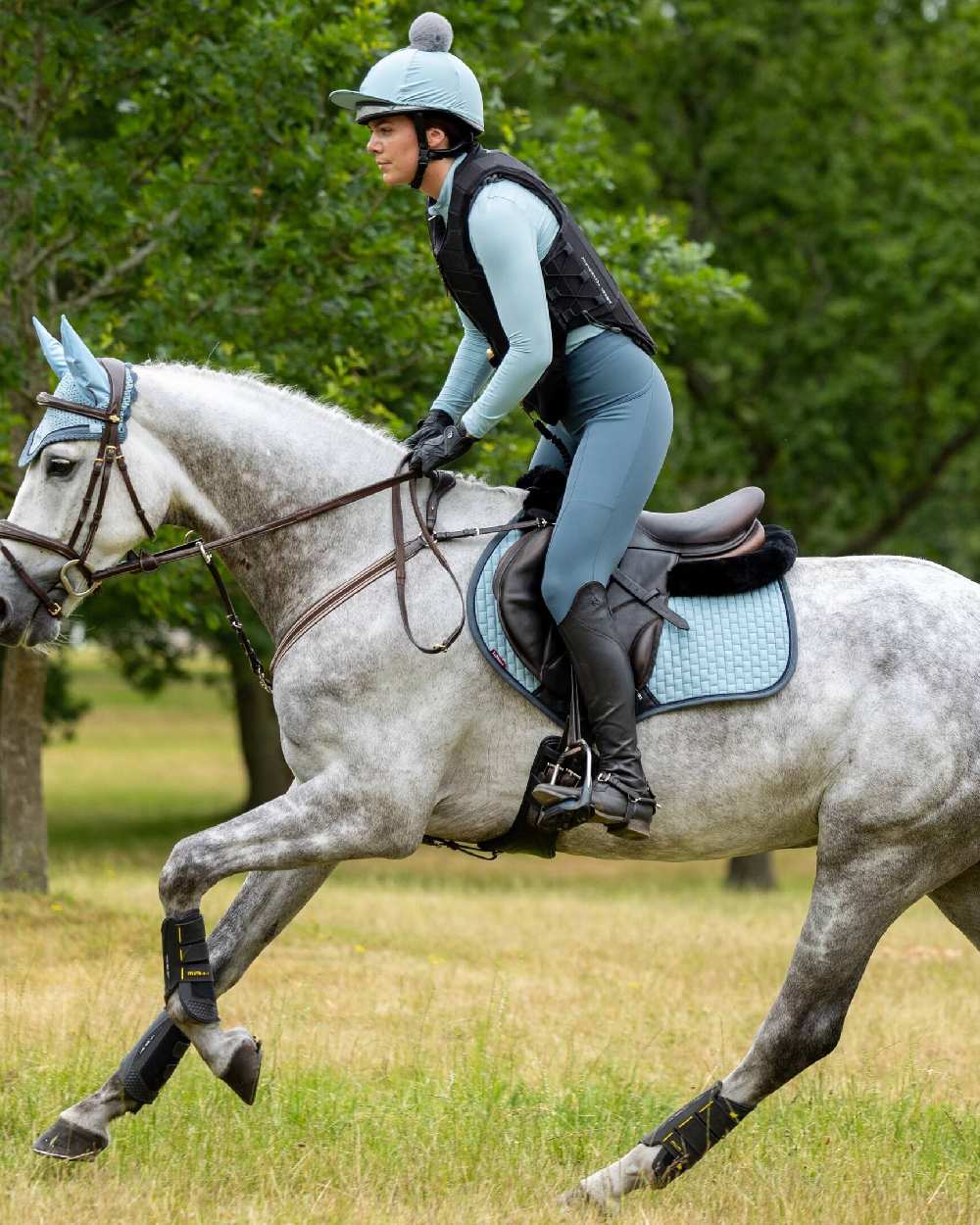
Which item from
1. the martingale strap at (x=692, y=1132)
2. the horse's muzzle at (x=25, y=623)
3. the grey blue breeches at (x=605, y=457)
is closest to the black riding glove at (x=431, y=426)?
the grey blue breeches at (x=605, y=457)

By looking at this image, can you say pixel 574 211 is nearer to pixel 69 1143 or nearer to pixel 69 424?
pixel 69 424

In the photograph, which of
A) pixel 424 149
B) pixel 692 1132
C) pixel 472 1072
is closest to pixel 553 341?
pixel 424 149

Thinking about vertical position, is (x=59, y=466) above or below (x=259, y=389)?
below

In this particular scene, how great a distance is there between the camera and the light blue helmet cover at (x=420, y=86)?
5.03 metres

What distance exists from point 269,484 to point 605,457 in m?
1.11

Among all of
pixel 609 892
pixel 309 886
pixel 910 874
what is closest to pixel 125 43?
pixel 309 886

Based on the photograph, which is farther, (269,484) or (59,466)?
(269,484)

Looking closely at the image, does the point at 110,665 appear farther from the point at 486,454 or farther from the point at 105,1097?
the point at 105,1097

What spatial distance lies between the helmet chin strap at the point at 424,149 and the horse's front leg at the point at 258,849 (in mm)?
1918

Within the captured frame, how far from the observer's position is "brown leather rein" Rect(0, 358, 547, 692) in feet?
16.6

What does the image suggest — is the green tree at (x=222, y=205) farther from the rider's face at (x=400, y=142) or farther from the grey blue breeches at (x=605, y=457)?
the grey blue breeches at (x=605, y=457)

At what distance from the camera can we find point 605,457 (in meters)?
5.16

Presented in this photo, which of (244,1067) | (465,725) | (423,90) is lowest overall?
(244,1067)

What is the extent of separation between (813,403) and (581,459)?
49.6 feet
